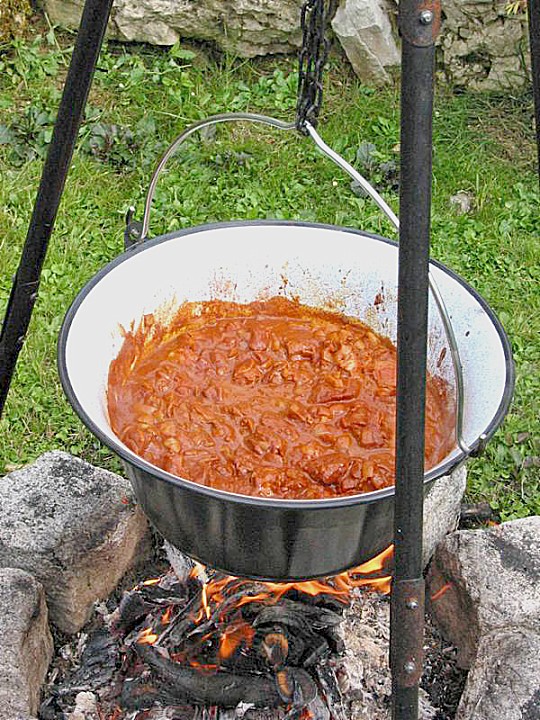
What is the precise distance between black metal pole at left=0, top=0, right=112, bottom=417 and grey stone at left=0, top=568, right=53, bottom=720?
0.46m

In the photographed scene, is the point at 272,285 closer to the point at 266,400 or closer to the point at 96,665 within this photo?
the point at 266,400

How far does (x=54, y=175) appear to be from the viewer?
206cm

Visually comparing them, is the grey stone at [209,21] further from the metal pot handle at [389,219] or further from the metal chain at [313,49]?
the metal chain at [313,49]

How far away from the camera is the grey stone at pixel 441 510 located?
2.55m

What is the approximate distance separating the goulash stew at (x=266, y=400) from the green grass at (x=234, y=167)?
1126mm

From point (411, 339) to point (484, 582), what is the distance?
44.9 inches

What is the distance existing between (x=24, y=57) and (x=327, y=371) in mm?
3013

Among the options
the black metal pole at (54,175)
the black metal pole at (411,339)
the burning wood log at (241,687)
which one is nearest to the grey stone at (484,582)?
the burning wood log at (241,687)

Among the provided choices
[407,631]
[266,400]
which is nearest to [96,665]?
[266,400]

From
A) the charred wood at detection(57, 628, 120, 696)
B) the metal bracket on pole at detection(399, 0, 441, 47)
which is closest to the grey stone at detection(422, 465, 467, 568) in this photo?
the charred wood at detection(57, 628, 120, 696)

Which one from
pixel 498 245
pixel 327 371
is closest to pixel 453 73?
pixel 498 245

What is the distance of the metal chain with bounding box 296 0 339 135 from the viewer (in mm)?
1585

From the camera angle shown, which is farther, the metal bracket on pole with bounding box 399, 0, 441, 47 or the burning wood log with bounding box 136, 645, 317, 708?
the burning wood log with bounding box 136, 645, 317, 708

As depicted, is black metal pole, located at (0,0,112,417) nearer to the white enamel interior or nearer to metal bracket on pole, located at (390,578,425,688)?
the white enamel interior
